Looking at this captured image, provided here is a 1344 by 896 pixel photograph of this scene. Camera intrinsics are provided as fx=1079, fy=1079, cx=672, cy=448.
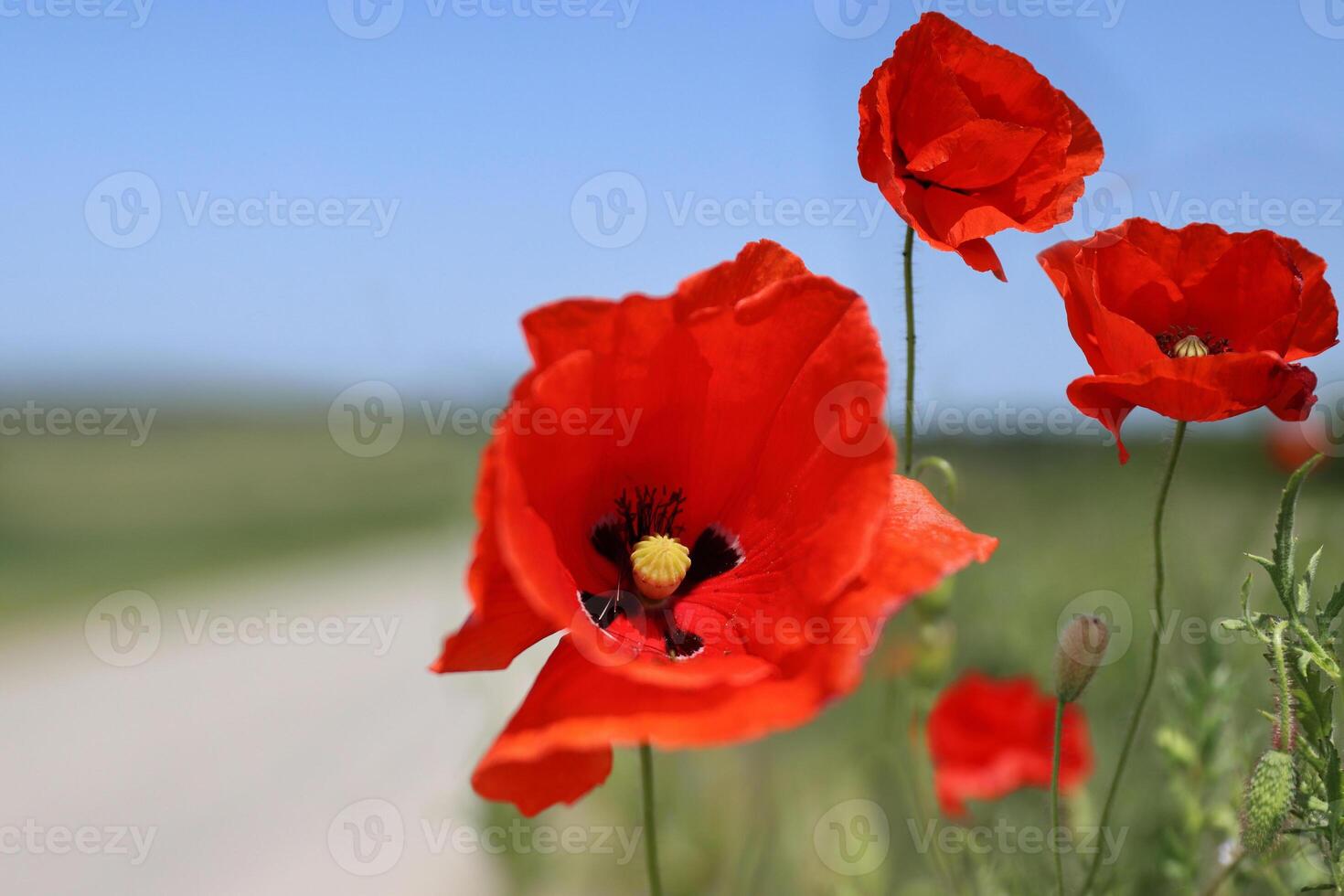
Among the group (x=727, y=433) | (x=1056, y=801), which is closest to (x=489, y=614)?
(x=727, y=433)

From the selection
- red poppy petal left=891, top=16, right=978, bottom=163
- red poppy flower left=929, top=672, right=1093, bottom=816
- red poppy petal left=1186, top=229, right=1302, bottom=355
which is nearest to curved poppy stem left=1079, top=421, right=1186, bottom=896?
red poppy petal left=1186, top=229, right=1302, bottom=355

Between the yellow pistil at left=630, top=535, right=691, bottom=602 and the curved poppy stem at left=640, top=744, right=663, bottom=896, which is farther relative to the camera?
the yellow pistil at left=630, top=535, right=691, bottom=602

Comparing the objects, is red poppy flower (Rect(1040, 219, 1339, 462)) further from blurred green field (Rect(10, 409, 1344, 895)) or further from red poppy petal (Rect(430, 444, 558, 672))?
red poppy petal (Rect(430, 444, 558, 672))

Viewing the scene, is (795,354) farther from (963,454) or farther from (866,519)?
(963,454)

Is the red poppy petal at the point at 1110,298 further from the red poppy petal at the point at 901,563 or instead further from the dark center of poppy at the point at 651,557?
the dark center of poppy at the point at 651,557

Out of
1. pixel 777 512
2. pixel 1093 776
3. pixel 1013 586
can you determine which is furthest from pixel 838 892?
pixel 1013 586

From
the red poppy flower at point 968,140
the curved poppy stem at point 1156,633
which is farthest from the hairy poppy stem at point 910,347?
the curved poppy stem at point 1156,633

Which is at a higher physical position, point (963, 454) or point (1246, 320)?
point (1246, 320)
